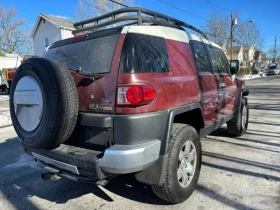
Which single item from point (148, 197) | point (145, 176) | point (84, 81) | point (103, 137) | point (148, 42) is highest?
point (148, 42)

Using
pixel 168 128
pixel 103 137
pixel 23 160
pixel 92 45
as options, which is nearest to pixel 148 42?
pixel 92 45

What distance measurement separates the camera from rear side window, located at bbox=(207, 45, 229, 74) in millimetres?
4204

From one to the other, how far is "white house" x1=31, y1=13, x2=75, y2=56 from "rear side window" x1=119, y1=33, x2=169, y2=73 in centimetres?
2553

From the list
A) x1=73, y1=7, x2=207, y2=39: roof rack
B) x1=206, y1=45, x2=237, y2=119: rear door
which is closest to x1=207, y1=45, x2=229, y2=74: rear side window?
x1=206, y1=45, x2=237, y2=119: rear door

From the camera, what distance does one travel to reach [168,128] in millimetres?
2502

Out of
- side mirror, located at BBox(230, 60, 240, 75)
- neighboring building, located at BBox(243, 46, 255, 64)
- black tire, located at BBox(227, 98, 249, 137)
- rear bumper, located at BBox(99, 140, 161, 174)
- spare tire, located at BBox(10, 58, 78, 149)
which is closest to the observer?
rear bumper, located at BBox(99, 140, 161, 174)

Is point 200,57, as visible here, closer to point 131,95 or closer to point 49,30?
point 131,95

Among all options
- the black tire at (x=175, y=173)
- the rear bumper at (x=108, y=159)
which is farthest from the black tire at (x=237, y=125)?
the rear bumper at (x=108, y=159)

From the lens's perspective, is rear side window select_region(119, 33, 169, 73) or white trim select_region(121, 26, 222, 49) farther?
white trim select_region(121, 26, 222, 49)

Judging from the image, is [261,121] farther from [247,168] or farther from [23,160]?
[23,160]

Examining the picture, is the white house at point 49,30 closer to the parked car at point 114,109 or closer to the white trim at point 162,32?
the white trim at point 162,32

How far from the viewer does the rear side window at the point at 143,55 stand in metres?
2.36

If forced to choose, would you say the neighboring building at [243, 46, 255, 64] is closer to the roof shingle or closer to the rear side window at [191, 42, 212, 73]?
the roof shingle

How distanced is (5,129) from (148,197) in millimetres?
5801
